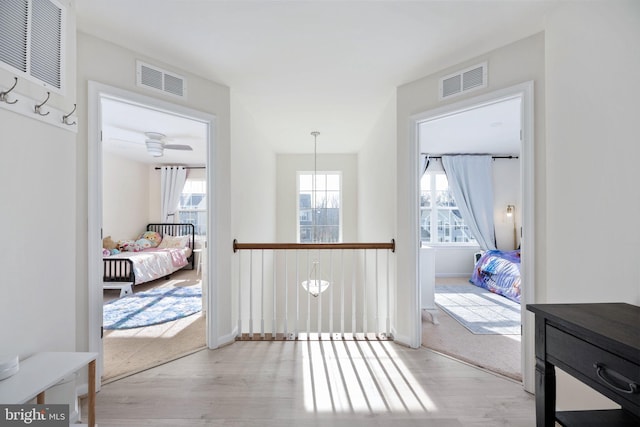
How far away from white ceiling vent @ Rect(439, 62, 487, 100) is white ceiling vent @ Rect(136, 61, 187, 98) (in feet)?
7.39

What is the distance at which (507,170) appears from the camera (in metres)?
6.10

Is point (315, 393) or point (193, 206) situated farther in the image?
point (193, 206)

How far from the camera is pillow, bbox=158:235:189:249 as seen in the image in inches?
261

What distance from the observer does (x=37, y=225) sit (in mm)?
1463

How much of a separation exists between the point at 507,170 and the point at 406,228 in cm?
488

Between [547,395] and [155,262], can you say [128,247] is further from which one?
[547,395]

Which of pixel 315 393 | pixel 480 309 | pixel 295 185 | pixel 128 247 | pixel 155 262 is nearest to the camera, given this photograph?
pixel 315 393

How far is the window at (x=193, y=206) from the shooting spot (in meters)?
7.26

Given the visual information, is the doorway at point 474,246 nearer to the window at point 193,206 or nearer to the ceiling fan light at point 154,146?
the ceiling fan light at point 154,146

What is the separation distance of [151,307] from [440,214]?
5.78 metres

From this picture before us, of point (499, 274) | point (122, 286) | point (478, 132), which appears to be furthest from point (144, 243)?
point (499, 274)

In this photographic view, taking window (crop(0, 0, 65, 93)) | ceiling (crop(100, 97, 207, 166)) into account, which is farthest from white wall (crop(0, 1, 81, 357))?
ceiling (crop(100, 97, 207, 166))

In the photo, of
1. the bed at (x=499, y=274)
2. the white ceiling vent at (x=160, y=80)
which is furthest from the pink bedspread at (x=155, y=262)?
the bed at (x=499, y=274)

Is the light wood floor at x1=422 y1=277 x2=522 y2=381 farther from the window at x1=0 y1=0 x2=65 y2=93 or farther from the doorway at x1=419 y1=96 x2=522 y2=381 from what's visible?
the window at x1=0 y1=0 x2=65 y2=93
